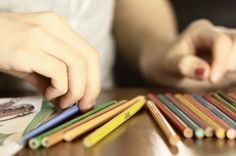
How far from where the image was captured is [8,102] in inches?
22.5

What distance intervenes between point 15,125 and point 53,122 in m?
0.04

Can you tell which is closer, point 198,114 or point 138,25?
point 198,114

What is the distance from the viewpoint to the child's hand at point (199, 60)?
0.68 m

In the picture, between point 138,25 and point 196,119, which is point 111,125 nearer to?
point 196,119

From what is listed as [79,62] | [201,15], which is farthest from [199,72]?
[201,15]

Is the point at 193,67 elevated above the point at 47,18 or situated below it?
below

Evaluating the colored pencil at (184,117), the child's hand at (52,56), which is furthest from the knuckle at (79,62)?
the colored pencil at (184,117)

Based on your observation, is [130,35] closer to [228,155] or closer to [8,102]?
[8,102]

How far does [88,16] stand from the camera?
852 mm

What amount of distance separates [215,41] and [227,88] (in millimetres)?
74

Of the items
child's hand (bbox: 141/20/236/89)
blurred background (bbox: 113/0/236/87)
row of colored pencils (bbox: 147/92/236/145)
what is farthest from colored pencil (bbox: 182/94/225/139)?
blurred background (bbox: 113/0/236/87)

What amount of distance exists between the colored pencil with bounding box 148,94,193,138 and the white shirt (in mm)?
278

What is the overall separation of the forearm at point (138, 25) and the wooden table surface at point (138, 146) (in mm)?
449

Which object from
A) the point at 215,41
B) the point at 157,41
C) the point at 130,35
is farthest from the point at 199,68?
the point at 130,35
